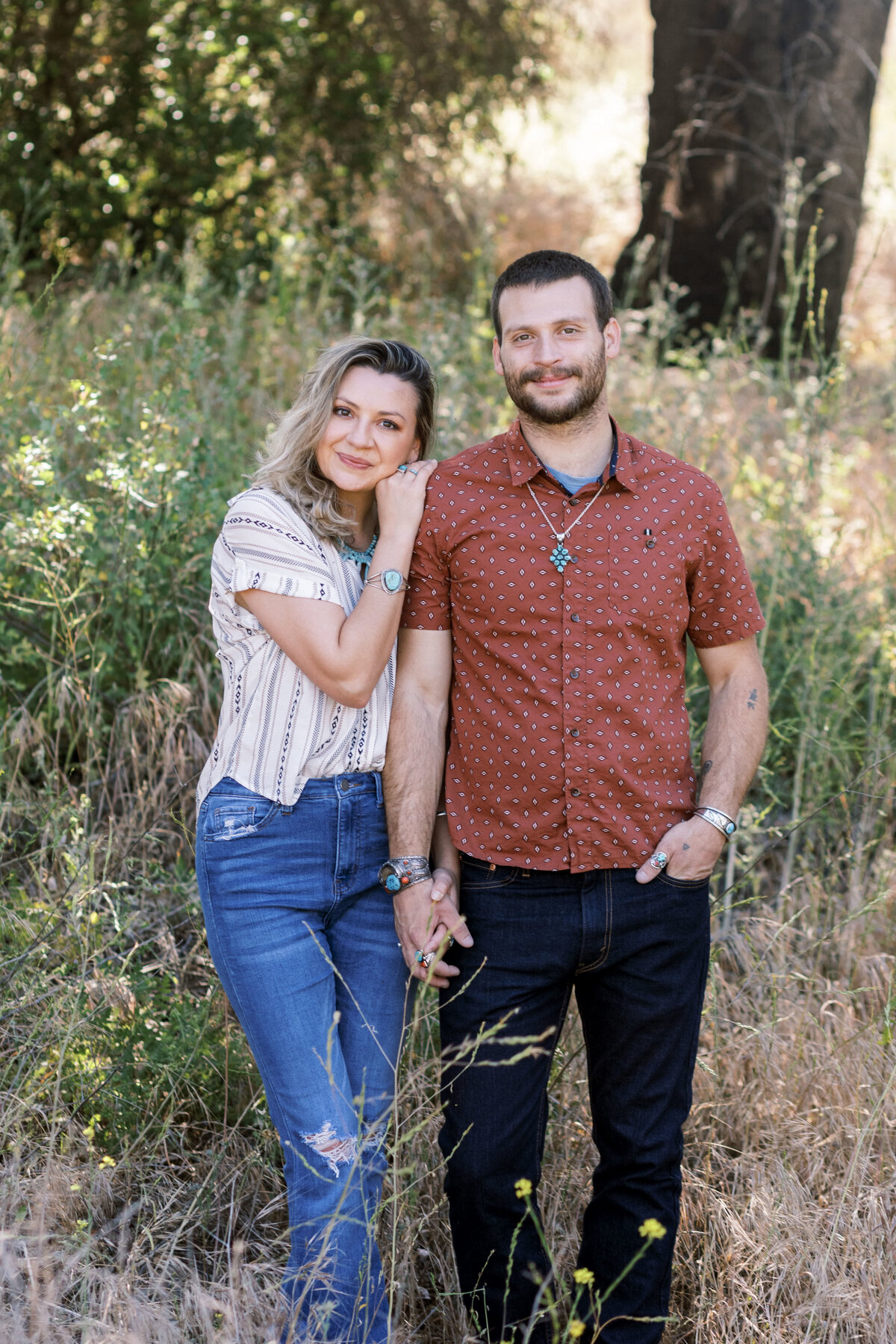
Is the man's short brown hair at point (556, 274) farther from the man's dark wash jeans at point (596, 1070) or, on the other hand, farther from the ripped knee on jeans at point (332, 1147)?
the ripped knee on jeans at point (332, 1147)

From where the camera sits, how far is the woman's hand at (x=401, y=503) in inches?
105

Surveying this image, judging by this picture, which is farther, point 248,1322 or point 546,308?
point 546,308

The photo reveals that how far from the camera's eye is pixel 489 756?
8.79 ft

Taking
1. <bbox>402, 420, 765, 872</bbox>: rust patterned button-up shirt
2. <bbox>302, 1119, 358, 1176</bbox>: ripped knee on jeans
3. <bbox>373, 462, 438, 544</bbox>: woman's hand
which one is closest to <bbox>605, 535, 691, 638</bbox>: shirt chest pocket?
<bbox>402, 420, 765, 872</bbox>: rust patterned button-up shirt

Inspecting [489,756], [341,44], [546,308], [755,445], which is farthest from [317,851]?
[341,44]

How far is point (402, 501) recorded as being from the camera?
2713 millimetres

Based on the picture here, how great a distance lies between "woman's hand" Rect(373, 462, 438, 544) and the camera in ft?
8.77

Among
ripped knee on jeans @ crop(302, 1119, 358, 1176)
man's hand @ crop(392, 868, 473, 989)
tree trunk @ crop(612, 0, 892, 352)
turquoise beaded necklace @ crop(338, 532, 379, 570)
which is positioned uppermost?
tree trunk @ crop(612, 0, 892, 352)

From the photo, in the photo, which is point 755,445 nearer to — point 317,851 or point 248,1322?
point 317,851

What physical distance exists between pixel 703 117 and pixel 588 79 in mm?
2820

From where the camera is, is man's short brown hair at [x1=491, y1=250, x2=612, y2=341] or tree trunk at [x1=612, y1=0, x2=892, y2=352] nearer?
man's short brown hair at [x1=491, y1=250, x2=612, y2=341]

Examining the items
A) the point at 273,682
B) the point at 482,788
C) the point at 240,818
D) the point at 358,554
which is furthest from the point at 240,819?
the point at 358,554

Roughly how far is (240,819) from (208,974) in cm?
106

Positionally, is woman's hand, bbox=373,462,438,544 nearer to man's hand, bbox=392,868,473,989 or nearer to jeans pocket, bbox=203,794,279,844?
jeans pocket, bbox=203,794,279,844
